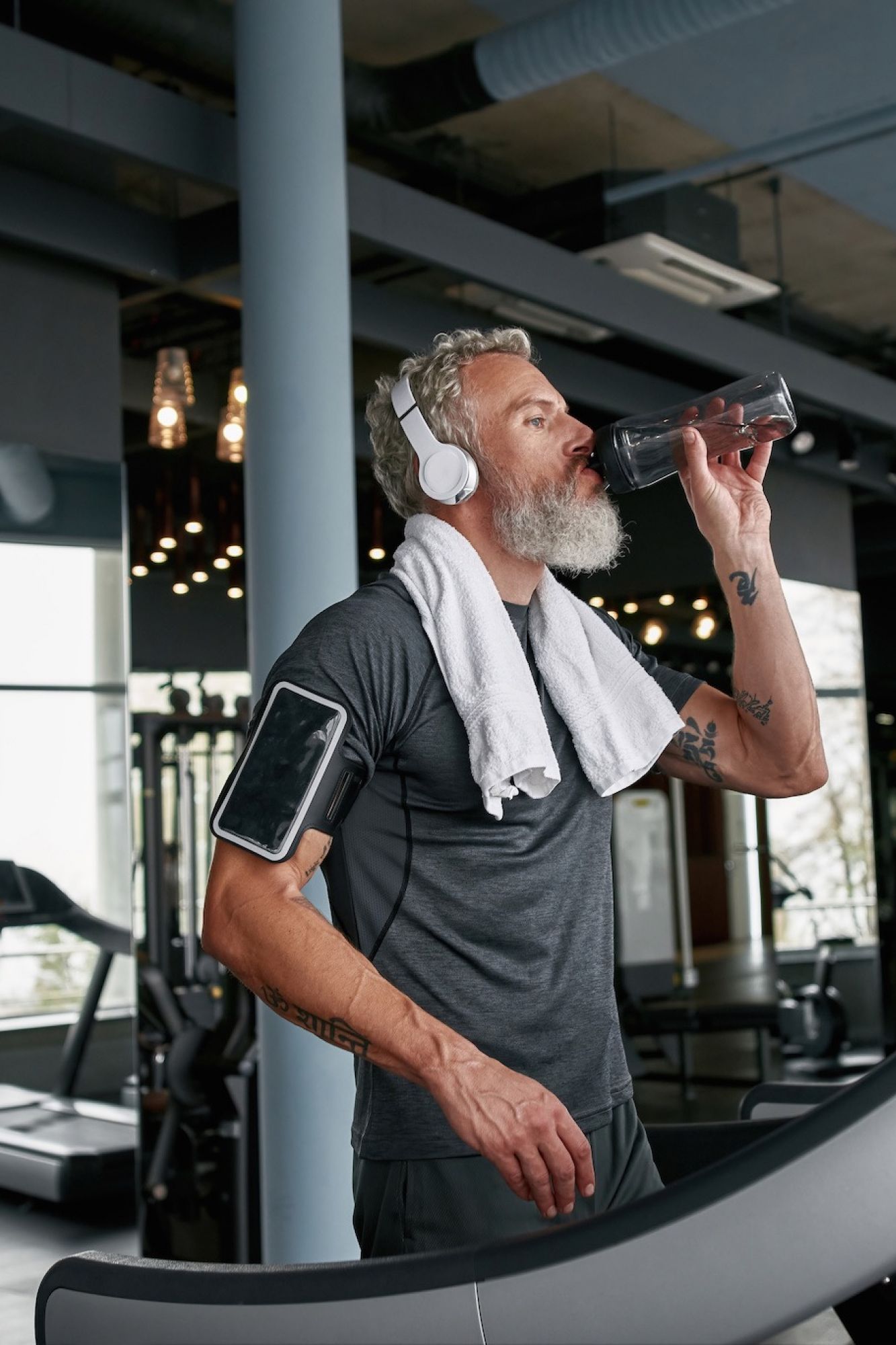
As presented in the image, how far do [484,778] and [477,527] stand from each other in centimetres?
34

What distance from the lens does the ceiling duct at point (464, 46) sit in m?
3.22

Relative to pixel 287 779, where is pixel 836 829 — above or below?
below

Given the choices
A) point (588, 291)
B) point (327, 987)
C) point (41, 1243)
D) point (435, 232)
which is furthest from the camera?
point (588, 291)

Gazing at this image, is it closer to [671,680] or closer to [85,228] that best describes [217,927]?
[671,680]

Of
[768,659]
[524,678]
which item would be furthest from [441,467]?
[768,659]

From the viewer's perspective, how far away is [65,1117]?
334 cm

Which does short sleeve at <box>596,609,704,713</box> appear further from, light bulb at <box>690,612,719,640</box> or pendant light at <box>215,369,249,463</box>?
light bulb at <box>690,612,719,640</box>

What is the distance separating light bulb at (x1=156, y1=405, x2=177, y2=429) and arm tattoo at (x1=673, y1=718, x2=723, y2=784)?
366cm

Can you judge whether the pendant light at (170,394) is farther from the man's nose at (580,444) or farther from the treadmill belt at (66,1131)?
the man's nose at (580,444)

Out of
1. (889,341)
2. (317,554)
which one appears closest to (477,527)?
(317,554)

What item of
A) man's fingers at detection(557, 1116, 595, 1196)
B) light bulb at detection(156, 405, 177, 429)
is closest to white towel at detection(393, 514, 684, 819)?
man's fingers at detection(557, 1116, 595, 1196)

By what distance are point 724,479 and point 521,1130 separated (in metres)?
0.82

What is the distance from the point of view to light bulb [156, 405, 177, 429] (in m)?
4.89

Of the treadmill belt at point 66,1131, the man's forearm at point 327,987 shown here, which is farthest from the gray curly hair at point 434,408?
the treadmill belt at point 66,1131
